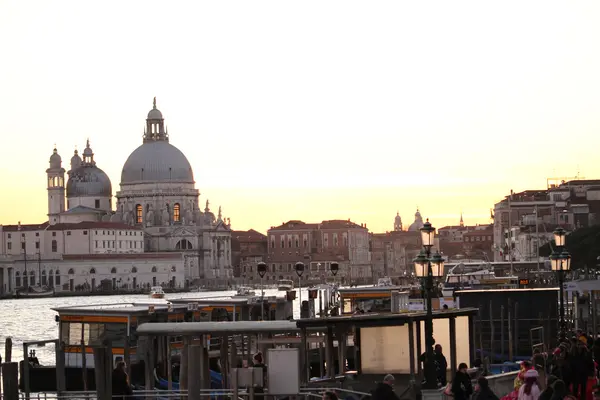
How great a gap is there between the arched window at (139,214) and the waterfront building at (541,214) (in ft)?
132

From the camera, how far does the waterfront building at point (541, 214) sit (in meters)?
69.4

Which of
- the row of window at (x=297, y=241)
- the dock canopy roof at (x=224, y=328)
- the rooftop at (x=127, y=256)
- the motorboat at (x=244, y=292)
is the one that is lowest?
the dock canopy roof at (x=224, y=328)

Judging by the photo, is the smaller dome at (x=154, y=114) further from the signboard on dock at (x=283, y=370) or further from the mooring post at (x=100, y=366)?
the signboard on dock at (x=283, y=370)

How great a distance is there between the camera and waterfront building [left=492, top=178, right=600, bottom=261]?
69375 mm

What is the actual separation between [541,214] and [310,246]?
2222 inches

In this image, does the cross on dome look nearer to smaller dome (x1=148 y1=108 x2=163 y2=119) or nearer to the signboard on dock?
smaller dome (x1=148 y1=108 x2=163 y2=119)

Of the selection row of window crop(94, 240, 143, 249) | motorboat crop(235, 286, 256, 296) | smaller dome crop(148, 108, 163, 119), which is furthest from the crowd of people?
smaller dome crop(148, 108, 163, 119)

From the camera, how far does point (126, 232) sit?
375 feet

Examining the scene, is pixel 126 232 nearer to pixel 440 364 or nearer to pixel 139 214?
pixel 139 214

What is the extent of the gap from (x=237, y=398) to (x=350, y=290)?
443 inches

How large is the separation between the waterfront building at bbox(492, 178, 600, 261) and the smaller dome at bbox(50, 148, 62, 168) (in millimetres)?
50165

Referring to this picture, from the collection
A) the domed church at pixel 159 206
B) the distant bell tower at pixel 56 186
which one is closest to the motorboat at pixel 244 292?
the domed church at pixel 159 206

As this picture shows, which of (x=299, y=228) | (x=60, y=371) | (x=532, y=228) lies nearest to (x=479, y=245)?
(x=299, y=228)

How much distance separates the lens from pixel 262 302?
834 inches
